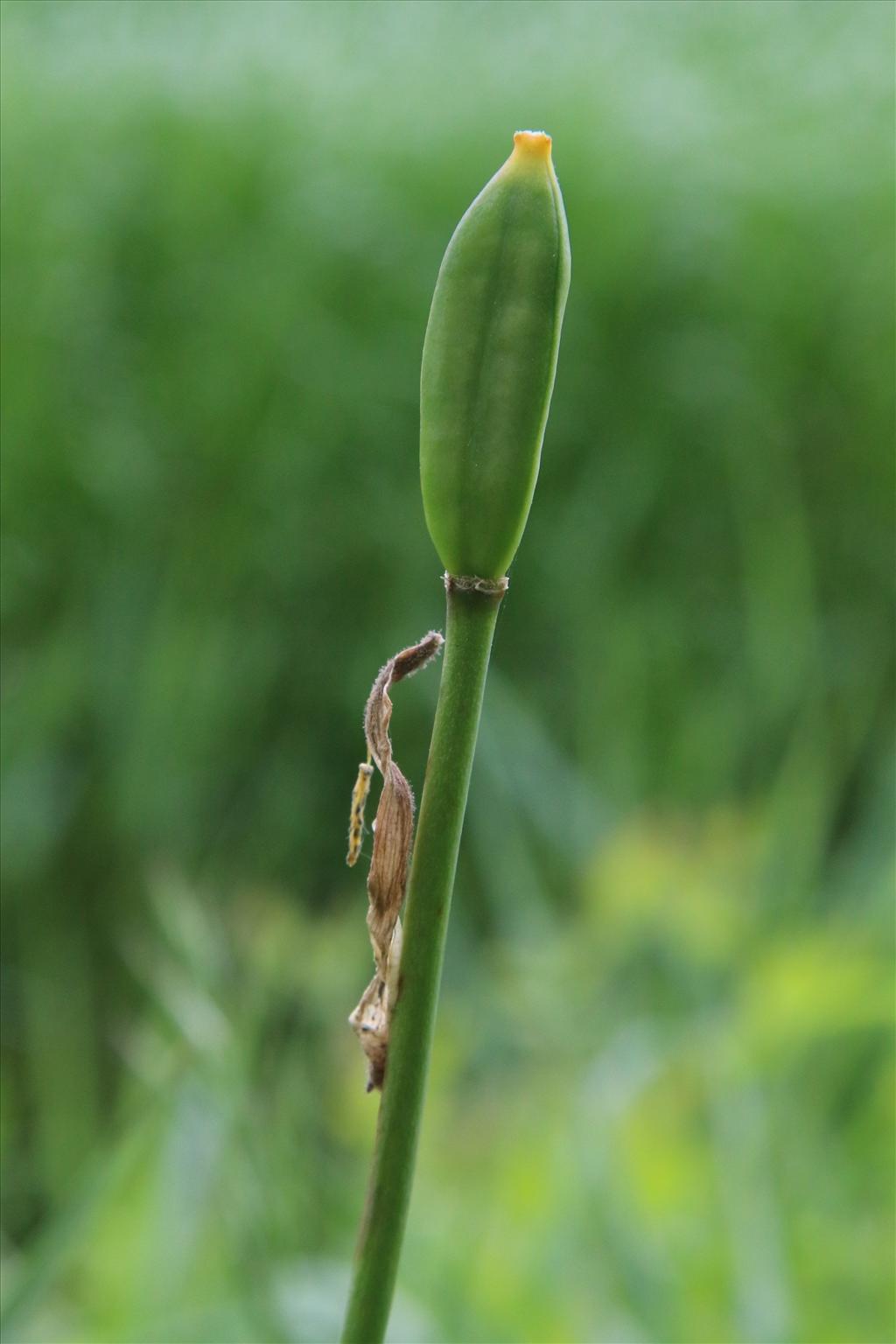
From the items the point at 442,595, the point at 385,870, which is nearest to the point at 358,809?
the point at 385,870

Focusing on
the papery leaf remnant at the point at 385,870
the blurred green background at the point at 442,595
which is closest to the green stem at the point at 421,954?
the papery leaf remnant at the point at 385,870

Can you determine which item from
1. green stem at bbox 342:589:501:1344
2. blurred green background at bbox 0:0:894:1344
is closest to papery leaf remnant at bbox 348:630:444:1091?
green stem at bbox 342:589:501:1344

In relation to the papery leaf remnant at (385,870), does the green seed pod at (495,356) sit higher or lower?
higher

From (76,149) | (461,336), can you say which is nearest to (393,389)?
(76,149)

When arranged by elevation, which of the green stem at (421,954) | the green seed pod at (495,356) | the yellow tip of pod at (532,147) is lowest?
the green stem at (421,954)

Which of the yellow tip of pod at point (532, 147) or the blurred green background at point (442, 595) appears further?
the blurred green background at point (442, 595)

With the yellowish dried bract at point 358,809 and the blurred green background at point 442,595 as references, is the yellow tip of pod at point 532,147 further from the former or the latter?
the blurred green background at point 442,595

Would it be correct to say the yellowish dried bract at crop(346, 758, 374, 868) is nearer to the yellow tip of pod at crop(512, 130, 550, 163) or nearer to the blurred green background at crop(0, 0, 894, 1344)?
the yellow tip of pod at crop(512, 130, 550, 163)

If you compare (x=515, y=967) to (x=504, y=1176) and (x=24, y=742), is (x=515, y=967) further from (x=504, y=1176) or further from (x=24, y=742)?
(x=24, y=742)
